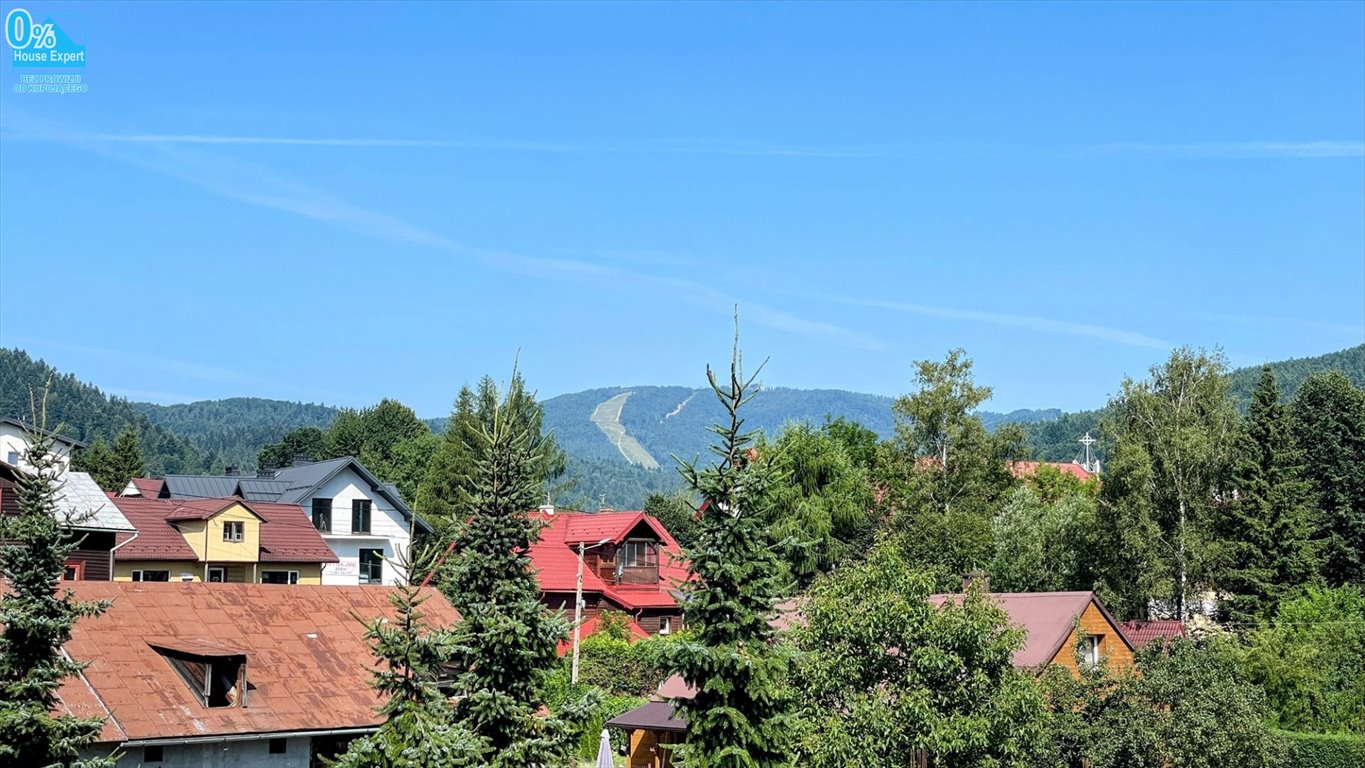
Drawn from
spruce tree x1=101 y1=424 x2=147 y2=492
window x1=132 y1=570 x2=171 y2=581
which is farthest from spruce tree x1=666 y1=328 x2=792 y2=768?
spruce tree x1=101 y1=424 x2=147 y2=492

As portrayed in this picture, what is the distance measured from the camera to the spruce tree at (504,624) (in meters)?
20.0

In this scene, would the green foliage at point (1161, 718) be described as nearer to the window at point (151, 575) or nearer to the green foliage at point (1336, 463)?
the green foliage at point (1336, 463)

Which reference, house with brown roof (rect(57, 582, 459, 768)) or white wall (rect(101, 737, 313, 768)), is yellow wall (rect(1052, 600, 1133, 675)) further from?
white wall (rect(101, 737, 313, 768))

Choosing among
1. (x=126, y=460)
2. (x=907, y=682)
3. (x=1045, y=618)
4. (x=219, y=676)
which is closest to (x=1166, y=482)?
(x=1045, y=618)

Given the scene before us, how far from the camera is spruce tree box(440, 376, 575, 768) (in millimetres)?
19969

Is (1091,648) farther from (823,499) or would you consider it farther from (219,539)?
(219,539)

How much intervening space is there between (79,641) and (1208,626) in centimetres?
4429

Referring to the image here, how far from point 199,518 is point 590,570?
19.4m

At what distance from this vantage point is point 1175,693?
3469 cm

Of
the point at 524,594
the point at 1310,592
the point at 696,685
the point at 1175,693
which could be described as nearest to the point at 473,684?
the point at 524,594

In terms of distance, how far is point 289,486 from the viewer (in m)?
69.7

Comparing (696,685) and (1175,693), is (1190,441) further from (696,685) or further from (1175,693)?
(696,685)

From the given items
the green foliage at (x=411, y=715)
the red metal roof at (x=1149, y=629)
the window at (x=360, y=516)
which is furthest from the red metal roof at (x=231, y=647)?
the window at (x=360, y=516)

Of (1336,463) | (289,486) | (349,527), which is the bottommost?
(349,527)
